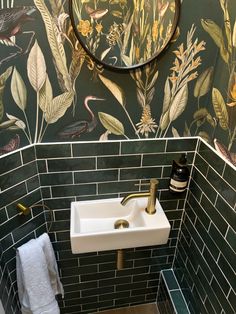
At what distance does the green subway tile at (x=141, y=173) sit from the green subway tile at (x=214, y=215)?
11.0 inches

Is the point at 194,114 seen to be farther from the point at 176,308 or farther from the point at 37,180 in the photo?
the point at 176,308

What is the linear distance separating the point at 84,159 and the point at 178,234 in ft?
2.75

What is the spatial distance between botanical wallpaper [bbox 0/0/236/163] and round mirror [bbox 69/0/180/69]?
0.6 inches

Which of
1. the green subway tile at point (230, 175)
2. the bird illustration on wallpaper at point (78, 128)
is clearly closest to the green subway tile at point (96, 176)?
the bird illustration on wallpaper at point (78, 128)

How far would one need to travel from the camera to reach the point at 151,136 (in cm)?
125

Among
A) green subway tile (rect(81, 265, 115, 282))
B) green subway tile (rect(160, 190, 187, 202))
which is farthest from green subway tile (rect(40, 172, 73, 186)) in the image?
green subway tile (rect(81, 265, 115, 282))

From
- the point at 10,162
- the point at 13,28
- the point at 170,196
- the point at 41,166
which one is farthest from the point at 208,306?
the point at 13,28

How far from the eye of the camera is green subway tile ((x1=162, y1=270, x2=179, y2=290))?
1.63m

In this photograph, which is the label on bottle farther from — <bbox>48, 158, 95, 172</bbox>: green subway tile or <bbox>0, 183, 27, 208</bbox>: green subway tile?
<bbox>0, 183, 27, 208</bbox>: green subway tile

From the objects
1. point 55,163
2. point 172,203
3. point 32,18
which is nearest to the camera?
point 32,18

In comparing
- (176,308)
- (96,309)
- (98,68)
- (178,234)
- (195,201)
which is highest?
(98,68)

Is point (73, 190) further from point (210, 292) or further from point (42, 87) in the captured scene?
point (210, 292)

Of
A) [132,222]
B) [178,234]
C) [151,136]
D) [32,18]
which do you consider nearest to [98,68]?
[32,18]

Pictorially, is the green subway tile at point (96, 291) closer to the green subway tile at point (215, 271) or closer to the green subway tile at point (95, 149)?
the green subway tile at point (215, 271)
